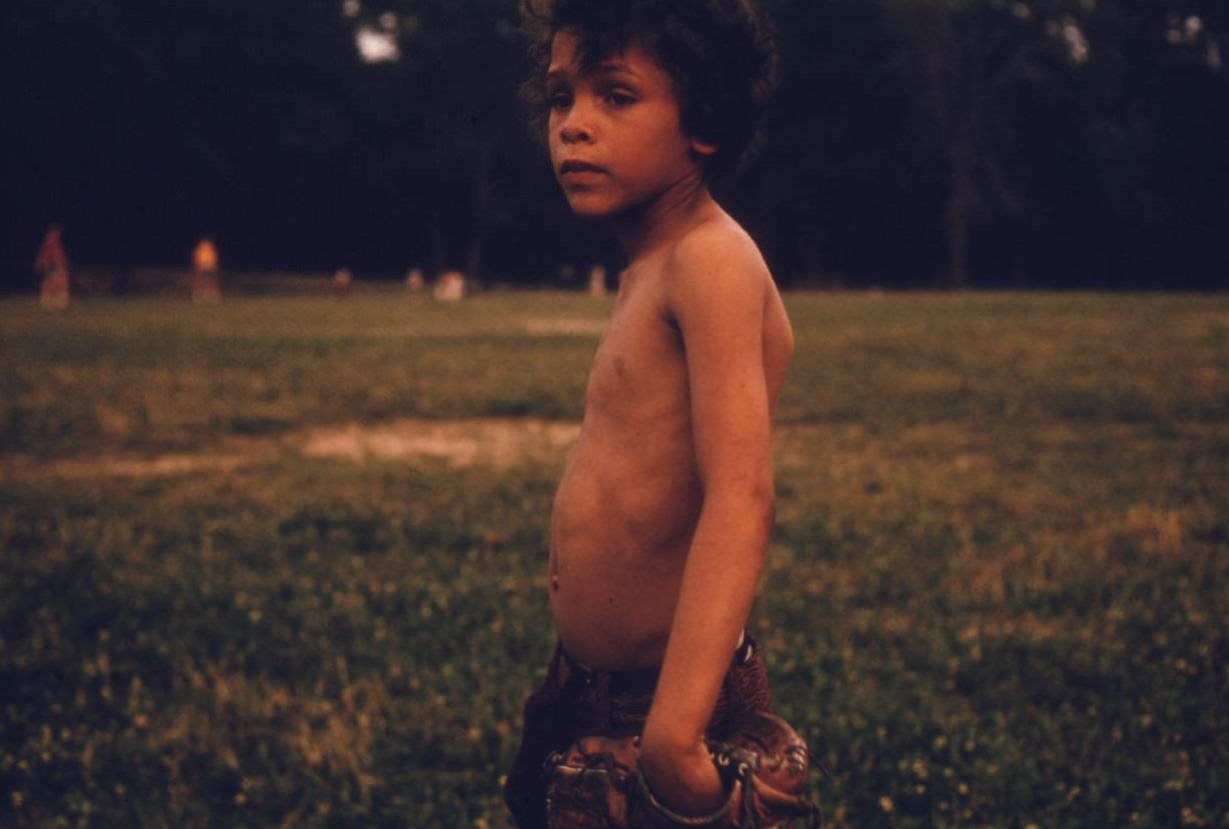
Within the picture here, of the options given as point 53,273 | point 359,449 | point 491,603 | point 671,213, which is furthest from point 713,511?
point 53,273

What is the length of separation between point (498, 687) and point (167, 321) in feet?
76.9

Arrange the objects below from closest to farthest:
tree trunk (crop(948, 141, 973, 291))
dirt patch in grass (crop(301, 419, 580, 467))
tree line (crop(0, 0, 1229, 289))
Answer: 1. dirt patch in grass (crop(301, 419, 580, 467))
2. tree line (crop(0, 0, 1229, 289))
3. tree trunk (crop(948, 141, 973, 291))

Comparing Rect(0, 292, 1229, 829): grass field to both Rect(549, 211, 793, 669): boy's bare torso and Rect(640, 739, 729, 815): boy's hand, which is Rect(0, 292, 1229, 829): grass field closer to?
Rect(549, 211, 793, 669): boy's bare torso

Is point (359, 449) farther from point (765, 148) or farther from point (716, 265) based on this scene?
point (765, 148)

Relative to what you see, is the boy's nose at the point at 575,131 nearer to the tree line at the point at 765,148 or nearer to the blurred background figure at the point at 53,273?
the blurred background figure at the point at 53,273

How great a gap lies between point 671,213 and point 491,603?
3.84 metres

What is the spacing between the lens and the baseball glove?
1.82 metres

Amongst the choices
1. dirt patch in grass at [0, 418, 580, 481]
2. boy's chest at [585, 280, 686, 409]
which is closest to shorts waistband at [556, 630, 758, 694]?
boy's chest at [585, 280, 686, 409]

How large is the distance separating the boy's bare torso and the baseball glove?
203mm

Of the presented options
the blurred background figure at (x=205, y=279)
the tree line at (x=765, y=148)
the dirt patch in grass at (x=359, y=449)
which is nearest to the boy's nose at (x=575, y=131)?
the dirt patch in grass at (x=359, y=449)

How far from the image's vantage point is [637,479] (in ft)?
6.72

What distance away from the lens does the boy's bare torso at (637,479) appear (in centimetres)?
201

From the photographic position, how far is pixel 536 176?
63219mm

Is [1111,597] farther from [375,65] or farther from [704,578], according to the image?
[375,65]
